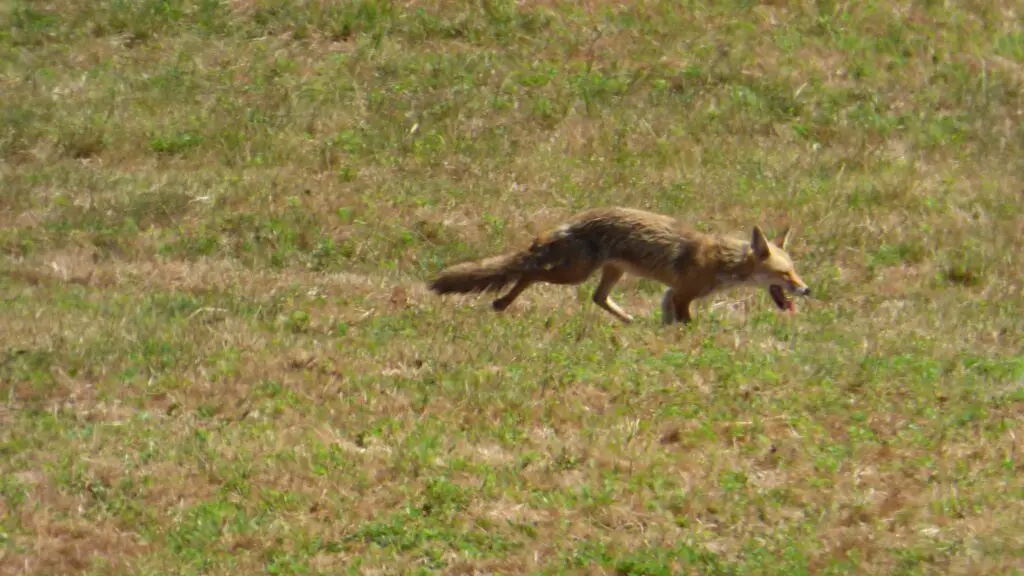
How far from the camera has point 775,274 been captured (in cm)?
1291

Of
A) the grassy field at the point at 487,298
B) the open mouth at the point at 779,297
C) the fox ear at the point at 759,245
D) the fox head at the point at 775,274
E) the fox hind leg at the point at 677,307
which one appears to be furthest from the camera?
the open mouth at the point at 779,297

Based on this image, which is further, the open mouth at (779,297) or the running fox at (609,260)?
the open mouth at (779,297)

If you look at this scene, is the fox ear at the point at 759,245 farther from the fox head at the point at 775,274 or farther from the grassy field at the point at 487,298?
the grassy field at the point at 487,298

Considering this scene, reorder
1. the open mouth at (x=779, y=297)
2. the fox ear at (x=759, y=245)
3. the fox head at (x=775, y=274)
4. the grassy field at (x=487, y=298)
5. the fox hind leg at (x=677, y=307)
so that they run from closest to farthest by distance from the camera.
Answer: the grassy field at (x=487, y=298), the fox hind leg at (x=677, y=307), the fox ear at (x=759, y=245), the fox head at (x=775, y=274), the open mouth at (x=779, y=297)

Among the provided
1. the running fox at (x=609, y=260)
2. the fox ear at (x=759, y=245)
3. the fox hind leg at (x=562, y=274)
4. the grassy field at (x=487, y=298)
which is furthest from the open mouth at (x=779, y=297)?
the fox hind leg at (x=562, y=274)

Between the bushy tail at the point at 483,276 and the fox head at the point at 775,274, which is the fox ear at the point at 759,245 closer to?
the fox head at the point at 775,274

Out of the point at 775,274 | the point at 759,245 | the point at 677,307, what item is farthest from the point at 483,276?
the point at 775,274

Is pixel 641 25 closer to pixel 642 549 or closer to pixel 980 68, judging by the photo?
pixel 980 68

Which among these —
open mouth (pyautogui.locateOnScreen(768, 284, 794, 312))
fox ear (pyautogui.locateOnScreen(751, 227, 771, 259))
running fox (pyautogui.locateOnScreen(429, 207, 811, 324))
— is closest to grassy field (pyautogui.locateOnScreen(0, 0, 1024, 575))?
open mouth (pyautogui.locateOnScreen(768, 284, 794, 312))

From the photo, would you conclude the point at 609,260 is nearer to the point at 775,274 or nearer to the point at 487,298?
the point at 487,298

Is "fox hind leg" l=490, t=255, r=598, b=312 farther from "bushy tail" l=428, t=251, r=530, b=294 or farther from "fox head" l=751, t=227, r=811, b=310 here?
"fox head" l=751, t=227, r=811, b=310

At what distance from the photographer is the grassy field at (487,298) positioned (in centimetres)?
812

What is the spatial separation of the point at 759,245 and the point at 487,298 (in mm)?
2370

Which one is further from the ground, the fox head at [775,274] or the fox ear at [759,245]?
the fox ear at [759,245]
